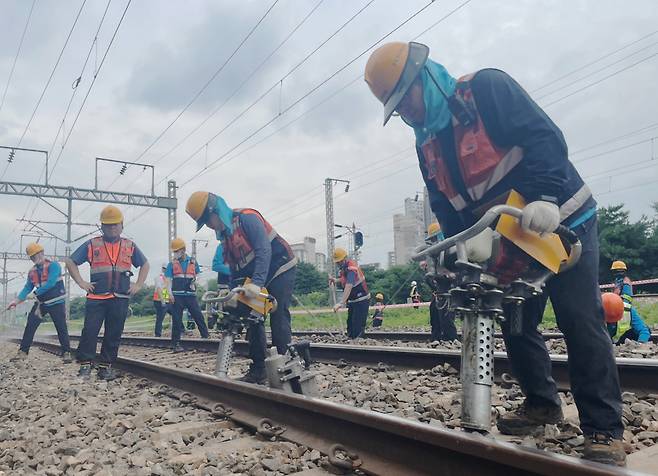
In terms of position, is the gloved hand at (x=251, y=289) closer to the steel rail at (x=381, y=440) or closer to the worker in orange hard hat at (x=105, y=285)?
the steel rail at (x=381, y=440)

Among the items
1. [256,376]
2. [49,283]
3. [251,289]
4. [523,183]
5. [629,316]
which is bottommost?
[256,376]

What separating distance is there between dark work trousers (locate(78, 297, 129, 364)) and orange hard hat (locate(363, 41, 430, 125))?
5.59 meters

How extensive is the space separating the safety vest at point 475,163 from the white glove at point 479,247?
389 mm

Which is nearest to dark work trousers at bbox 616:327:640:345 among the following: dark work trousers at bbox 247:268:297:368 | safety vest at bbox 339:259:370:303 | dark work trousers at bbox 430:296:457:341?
dark work trousers at bbox 430:296:457:341

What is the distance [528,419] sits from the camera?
3.03 m

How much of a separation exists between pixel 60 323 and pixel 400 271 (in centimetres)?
3069

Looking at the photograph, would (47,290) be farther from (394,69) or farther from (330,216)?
(330,216)

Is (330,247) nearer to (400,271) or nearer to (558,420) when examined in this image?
(400,271)

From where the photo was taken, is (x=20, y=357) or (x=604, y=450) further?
(x=20, y=357)

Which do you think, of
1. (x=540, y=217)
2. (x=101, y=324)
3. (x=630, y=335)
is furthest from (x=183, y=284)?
(x=540, y=217)

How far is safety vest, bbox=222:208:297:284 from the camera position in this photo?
548 cm

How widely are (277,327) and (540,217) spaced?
368 cm

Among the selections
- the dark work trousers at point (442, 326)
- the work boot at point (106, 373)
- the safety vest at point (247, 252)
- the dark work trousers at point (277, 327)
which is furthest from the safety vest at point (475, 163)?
the dark work trousers at point (442, 326)

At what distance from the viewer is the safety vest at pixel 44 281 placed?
10719 mm
